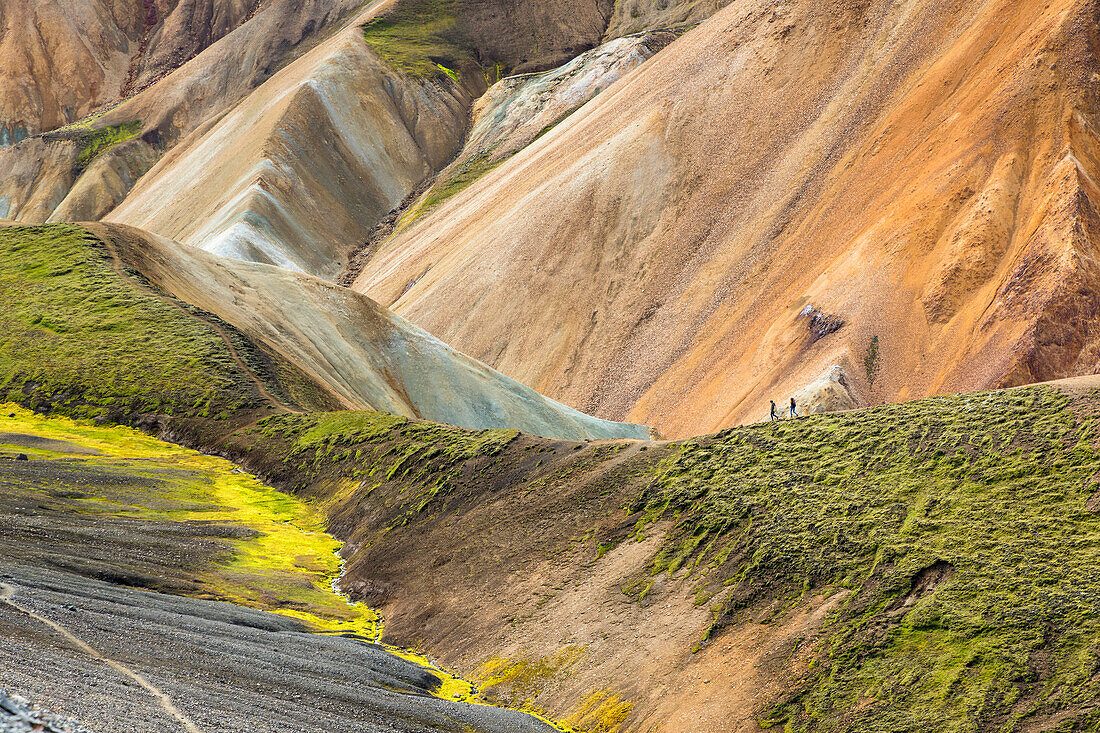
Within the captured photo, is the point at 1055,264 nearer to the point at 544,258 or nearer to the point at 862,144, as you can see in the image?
the point at 862,144

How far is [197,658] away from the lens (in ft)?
40.9

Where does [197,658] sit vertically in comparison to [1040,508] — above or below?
above

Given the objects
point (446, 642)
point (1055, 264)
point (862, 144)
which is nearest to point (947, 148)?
point (862, 144)

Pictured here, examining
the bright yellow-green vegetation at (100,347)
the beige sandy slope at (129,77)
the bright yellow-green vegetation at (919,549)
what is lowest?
the bright yellow-green vegetation at (919,549)

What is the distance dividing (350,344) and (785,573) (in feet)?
113

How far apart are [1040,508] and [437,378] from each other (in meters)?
35.8

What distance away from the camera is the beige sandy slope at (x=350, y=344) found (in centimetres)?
4259

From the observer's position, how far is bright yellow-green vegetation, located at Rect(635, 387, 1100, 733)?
40.3 feet

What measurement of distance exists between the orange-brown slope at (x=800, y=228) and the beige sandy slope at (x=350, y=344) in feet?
26.2

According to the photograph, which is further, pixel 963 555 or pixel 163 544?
pixel 163 544

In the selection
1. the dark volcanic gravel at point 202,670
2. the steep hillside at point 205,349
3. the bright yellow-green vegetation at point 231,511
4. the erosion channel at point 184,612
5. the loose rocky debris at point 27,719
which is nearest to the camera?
the loose rocky debris at point 27,719

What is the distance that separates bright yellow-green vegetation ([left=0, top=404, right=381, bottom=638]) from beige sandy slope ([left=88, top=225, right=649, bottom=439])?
10468 millimetres

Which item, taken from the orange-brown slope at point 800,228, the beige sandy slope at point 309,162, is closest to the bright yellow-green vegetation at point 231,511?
the orange-brown slope at point 800,228

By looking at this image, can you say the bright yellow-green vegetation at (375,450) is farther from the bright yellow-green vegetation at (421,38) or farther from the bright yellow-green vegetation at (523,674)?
the bright yellow-green vegetation at (421,38)
